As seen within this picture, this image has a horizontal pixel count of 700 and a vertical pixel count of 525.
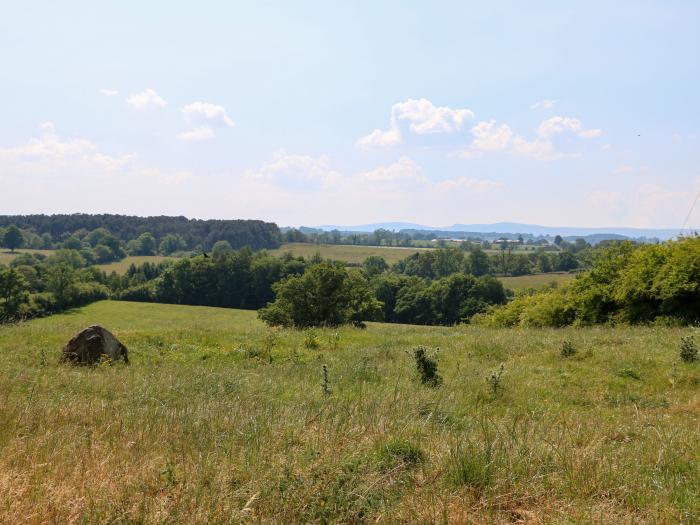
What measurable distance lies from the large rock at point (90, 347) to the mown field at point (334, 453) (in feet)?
9.35

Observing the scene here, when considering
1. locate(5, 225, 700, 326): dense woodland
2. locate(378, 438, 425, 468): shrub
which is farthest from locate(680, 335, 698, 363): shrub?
locate(378, 438, 425, 468): shrub

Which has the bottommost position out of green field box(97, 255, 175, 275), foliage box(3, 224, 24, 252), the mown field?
green field box(97, 255, 175, 275)

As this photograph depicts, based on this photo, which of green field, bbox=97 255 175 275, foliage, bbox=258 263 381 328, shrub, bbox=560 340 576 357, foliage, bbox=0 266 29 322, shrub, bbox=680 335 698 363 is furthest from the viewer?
green field, bbox=97 255 175 275

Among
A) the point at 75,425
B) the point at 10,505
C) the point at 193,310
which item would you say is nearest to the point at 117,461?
the point at 10,505

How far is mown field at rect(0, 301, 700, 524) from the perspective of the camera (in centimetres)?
399

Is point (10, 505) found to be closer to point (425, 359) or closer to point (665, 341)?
point (425, 359)

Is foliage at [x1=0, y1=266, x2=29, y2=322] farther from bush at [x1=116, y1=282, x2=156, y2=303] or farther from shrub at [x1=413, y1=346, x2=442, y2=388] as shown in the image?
shrub at [x1=413, y1=346, x2=442, y2=388]

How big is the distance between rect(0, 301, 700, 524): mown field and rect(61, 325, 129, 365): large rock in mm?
2851

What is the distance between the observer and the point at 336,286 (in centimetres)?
5238

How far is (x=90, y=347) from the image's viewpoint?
45.2ft

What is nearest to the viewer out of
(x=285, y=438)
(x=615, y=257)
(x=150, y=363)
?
(x=285, y=438)

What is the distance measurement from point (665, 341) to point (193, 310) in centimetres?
7483

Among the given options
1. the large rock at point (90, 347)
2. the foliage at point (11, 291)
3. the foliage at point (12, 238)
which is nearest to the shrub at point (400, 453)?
the large rock at point (90, 347)

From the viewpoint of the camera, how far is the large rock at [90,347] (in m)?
13.6
